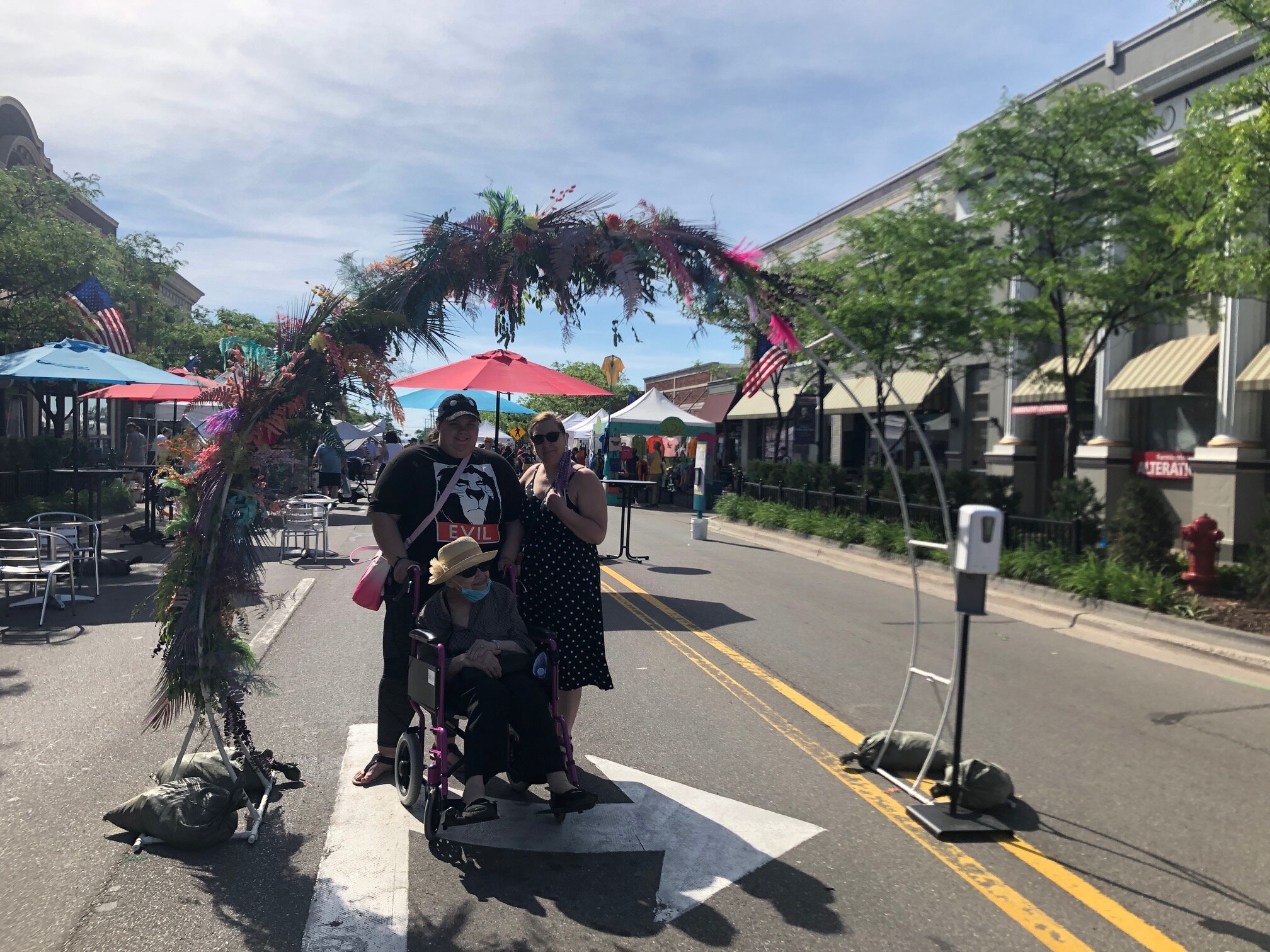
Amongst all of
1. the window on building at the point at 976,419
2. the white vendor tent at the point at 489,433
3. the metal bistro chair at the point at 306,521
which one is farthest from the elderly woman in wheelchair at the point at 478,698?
the white vendor tent at the point at 489,433

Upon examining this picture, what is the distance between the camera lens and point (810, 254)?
85.1 feet

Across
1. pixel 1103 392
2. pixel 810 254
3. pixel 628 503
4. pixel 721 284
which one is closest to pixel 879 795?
pixel 721 284

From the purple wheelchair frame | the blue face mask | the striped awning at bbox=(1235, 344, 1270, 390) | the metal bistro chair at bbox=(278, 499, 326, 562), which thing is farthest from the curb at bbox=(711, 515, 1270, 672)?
the metal bistro chair at bbox=(278, 499, 326, 562)

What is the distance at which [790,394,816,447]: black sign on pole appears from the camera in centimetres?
3097

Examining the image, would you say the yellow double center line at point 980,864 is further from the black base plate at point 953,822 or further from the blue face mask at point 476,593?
the blue face mask at point 476,593

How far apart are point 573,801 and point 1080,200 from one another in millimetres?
13226

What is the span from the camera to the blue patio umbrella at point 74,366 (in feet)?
39.9

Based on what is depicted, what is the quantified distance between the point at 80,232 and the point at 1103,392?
2028cm

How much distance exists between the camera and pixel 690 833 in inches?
177

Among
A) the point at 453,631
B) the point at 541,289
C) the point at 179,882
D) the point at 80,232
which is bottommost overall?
the point at 179,882

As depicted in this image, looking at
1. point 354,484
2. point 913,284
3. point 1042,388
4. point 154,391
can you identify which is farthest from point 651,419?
point 154,391

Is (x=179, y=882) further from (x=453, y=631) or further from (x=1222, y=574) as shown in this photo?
(x=1222, y=574)

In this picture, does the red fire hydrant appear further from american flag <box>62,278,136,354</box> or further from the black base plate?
american flag <box>62,278,136,354</box>

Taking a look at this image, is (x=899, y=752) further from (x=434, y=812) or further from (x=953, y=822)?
(x=434, y=812)
